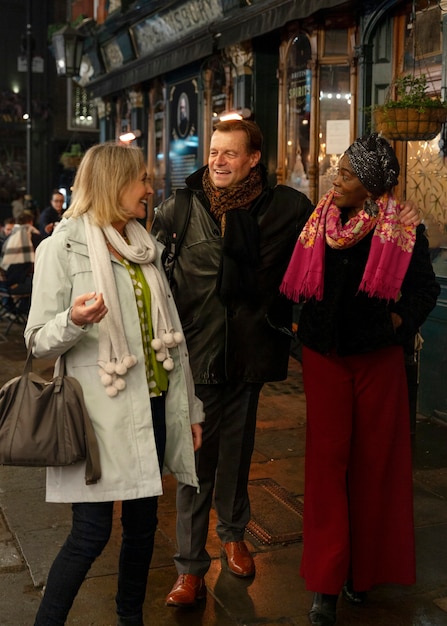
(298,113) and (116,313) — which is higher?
(298,113)

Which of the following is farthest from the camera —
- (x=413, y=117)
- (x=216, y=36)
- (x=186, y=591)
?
(x=216, y=36)

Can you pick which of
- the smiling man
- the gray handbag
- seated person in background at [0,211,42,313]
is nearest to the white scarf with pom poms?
the gray handbag

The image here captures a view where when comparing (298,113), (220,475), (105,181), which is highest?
(298,113)

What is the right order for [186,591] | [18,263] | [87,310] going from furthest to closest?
[18,263], [186,591], [87,310]

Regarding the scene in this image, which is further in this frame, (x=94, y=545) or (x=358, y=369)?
(x=358, y=369)

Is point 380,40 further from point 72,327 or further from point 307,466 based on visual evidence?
point 72,327

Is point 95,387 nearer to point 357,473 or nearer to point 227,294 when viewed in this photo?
point 227,294

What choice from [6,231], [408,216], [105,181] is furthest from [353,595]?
[6,231]

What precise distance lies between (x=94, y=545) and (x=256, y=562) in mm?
1435

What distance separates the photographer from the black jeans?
3.20m

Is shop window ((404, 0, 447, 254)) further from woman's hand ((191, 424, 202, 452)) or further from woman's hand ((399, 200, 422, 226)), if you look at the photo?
woman's hand ((191, 424, 202, 452))

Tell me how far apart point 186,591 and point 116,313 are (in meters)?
1.45

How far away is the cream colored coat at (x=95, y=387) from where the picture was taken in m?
3.19

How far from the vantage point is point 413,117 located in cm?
681
